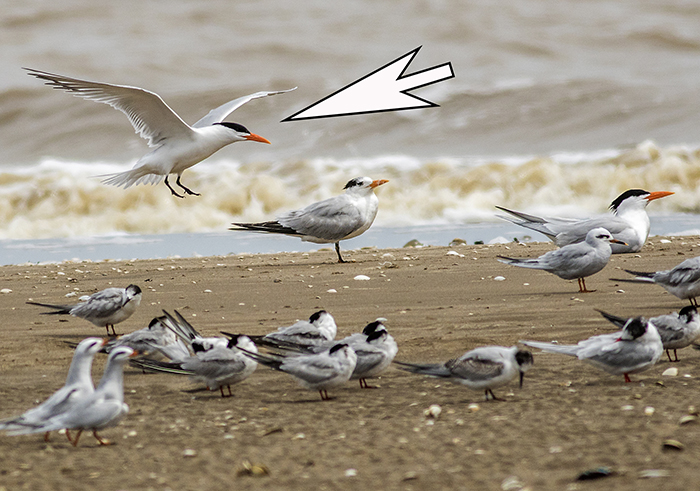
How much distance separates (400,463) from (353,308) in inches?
134

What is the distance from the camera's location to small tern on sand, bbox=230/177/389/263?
9195 millimetres

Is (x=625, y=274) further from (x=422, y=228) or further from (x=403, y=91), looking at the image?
(x=422, y=228)

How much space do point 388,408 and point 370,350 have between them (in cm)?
42

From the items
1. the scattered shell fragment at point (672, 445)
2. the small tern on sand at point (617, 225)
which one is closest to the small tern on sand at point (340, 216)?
the small tern on sand at point (617, 225)

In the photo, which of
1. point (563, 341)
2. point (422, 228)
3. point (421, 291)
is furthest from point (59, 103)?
point (563, 341)

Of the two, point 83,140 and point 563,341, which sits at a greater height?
point 83,140

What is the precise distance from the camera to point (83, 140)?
2030cm

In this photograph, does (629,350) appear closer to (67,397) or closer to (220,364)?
(220,364)

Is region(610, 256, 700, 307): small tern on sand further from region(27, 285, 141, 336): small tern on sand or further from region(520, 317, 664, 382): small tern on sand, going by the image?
region(27, 285, 141, 336): small tern on sand

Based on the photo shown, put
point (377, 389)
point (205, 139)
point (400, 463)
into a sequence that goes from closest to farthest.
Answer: point (400, 463)
point (377, 389)
point (205, 139)

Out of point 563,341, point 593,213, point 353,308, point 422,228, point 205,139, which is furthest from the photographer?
point 593,213

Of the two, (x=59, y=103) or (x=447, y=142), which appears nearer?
(x=447, y=142)

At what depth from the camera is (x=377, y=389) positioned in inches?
170

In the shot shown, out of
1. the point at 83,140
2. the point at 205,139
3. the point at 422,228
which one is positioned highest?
the point at 83,140
